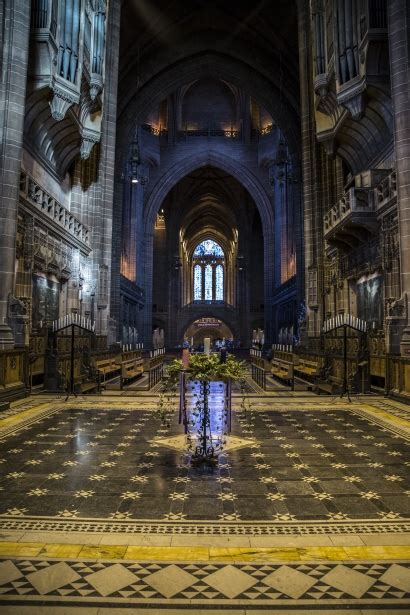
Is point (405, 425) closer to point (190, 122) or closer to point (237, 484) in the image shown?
point (237, 484)

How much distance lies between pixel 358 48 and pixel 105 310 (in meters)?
13.5

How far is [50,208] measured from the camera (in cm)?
1482

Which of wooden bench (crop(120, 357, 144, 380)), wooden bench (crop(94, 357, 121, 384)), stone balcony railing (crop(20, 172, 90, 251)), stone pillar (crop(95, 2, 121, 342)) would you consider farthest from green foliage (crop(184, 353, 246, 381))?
stone pillar (crop(95, 2, 121, 342))

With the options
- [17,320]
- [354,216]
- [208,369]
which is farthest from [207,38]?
[208,369]

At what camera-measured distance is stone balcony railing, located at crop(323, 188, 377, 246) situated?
13914mm

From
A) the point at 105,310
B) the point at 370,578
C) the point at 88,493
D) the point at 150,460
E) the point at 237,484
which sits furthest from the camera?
the point at 105,310

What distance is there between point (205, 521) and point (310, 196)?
18655 mm

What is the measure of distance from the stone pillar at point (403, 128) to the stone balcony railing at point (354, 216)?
268 centimetres

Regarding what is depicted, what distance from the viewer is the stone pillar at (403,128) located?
1091 cm

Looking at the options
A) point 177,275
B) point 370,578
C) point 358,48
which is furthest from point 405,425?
point 177,275

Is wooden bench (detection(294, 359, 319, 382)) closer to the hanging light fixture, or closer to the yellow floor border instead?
the yellow floor border

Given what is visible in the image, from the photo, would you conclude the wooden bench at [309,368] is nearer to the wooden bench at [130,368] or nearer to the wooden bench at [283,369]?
the wooden bench at [283,369]

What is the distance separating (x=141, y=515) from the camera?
3699mm

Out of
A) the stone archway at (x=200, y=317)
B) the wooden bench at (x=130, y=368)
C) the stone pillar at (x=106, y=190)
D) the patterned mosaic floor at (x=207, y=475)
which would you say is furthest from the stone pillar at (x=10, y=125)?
the stone archway at (x=200, y=317)
